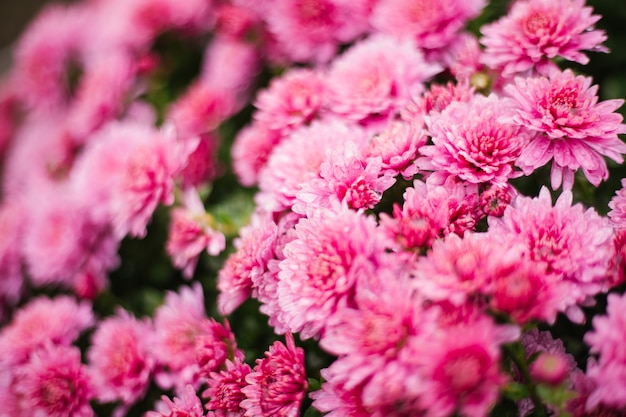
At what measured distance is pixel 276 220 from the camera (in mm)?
806

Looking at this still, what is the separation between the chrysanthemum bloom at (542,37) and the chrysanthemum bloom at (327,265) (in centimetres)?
37

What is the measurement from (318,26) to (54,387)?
0.85m

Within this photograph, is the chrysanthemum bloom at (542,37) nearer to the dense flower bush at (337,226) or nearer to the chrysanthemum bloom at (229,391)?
the dense flower bush at (337,226)

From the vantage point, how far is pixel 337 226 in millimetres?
625

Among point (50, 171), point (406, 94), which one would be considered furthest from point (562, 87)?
point (50, 171)

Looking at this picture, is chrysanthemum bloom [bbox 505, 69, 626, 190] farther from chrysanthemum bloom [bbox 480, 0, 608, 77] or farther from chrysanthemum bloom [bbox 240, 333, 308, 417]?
chrysanthemum bloom [bbox 240, 333, 308, 417]

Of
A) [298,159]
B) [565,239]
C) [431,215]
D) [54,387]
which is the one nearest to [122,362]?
[54,387]

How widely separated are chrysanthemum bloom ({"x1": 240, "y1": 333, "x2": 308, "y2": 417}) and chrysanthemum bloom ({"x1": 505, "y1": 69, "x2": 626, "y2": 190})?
402mm

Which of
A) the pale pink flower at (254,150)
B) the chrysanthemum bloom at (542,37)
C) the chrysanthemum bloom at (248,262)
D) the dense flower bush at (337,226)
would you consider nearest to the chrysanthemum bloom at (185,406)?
the dense flower bush at (337,226)

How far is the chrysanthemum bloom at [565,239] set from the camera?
60cm

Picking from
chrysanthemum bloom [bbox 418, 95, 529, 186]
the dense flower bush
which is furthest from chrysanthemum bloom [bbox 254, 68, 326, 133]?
chrysanthemum bloom [bbox 418, 95, 529, 186]

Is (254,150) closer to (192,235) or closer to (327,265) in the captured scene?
(192,235)

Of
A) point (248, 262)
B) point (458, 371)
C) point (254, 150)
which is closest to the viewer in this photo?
point (458, 371)

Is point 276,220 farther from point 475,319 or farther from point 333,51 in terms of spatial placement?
point 333,51
